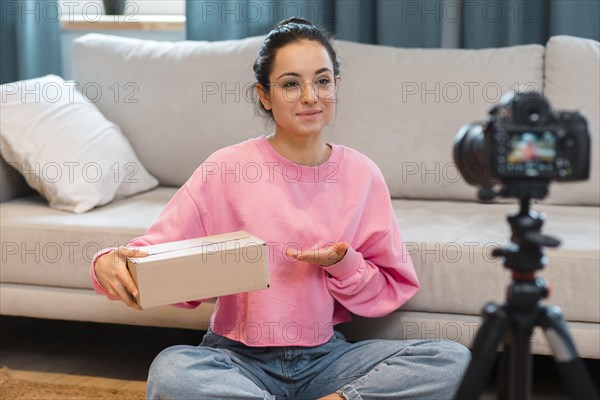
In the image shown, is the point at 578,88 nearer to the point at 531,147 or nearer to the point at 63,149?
the point at 63,149

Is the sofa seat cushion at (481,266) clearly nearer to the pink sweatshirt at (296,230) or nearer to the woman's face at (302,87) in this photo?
the pink sweatshirt at (296,230)

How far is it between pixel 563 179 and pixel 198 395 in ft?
3.03

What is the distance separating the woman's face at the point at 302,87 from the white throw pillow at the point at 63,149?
811 mm

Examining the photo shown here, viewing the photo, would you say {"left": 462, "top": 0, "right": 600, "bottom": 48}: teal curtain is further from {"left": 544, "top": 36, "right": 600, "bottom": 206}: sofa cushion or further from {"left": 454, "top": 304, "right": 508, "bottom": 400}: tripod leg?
{"left": 454, "top": 304, "right": 508, "bottom": 400}: tripod leg

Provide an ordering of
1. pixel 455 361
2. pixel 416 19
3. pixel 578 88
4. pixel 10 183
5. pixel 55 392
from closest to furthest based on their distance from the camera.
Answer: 1. pixel 455 361
2. pixel 55 392
3. pixel 578 88
4. pixel 10 183
5. pixel 416 19

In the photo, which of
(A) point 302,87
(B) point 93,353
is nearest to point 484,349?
(A) point 302,87

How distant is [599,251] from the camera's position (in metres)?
2.03

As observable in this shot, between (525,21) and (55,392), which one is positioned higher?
(525,21)

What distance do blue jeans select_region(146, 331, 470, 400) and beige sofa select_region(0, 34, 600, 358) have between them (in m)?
0.23

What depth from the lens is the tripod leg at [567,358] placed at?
1094mm

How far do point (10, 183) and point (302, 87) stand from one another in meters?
1.13

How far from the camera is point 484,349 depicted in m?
1.12

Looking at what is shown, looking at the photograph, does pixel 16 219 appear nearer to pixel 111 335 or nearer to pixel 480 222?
pixel 111 335

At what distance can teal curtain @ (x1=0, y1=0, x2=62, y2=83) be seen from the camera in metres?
3.39
